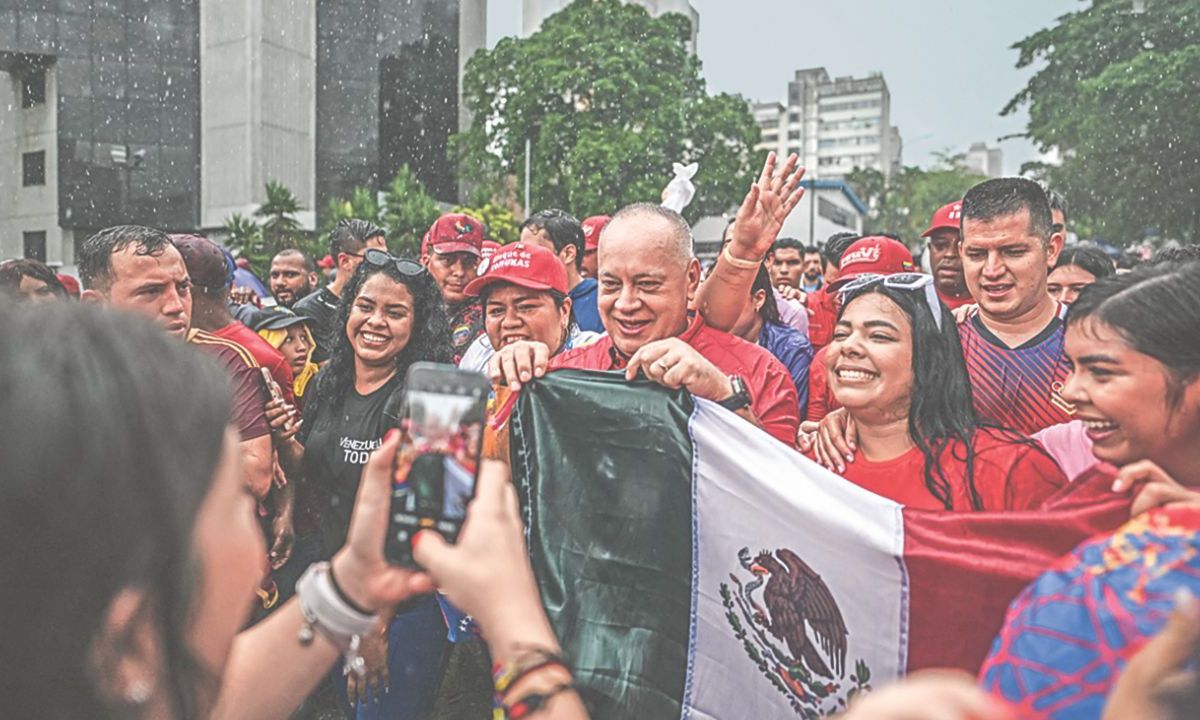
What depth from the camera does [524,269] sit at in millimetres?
3922

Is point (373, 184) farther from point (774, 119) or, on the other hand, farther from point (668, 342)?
point (774, 119)

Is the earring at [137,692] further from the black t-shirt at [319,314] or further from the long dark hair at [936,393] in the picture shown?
the black t-shirt at [319,314]

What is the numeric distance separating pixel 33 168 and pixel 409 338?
30.5 metres

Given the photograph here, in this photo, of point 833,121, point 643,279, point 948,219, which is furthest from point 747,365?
point 833,121

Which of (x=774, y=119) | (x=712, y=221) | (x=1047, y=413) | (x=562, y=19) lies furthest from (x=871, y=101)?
(x=1047, y=413)

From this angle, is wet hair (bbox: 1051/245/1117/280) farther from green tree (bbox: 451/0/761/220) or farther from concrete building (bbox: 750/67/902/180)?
concrete building (bbox: 750/67/902/180)

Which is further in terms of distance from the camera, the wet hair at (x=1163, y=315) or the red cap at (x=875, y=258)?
the red cap at (x=875, y=258)

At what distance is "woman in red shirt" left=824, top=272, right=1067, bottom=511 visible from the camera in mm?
2527

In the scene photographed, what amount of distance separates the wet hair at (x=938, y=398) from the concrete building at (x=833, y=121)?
433 feet

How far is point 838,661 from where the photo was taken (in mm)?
2322

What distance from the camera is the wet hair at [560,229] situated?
6.18 meters

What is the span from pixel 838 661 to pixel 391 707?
1798mm

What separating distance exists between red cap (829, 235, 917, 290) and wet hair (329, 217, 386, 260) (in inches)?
144

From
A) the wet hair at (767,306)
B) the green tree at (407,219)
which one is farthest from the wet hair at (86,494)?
the green tree at (407,219)
